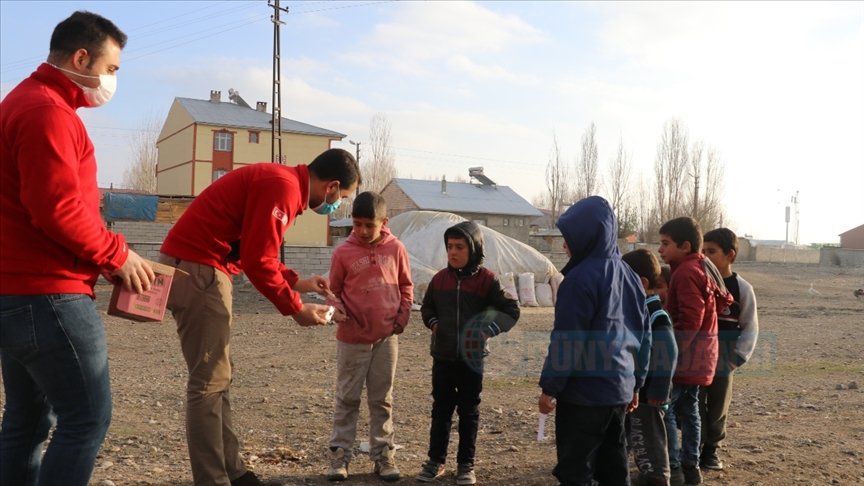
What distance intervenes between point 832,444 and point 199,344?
451 centimetres

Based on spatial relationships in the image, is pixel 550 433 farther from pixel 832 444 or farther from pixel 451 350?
pixel 832 444

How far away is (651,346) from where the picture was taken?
3.82m

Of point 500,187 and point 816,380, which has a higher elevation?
point 500,187

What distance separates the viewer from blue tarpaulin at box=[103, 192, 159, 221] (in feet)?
96.1

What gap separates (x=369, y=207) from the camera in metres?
4.41

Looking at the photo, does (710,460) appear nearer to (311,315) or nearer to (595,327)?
(595,327)

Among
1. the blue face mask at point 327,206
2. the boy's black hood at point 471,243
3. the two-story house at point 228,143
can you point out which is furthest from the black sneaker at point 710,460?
the two-story house at point 228,143

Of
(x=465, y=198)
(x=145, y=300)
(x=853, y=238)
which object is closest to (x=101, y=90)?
(x=145, y=300)

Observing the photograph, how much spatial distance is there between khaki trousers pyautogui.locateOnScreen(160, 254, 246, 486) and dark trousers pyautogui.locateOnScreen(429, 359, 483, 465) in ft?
4.39

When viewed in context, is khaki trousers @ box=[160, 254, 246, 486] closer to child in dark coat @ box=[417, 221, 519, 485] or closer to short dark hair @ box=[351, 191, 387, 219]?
short dark hair @ box=[351, 191, 387, 219]

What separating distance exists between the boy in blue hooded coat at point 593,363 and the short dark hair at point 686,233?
117 cm

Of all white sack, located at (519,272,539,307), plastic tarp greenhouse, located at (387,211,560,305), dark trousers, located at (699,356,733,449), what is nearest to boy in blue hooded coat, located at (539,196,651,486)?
dark trousers, located at (699,356,733,449)

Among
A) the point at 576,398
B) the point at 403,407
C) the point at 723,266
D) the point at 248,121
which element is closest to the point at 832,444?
the point at 723,266

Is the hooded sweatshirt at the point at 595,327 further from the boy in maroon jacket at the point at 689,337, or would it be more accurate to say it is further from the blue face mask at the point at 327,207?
the blue face mask at the point at 327,207
